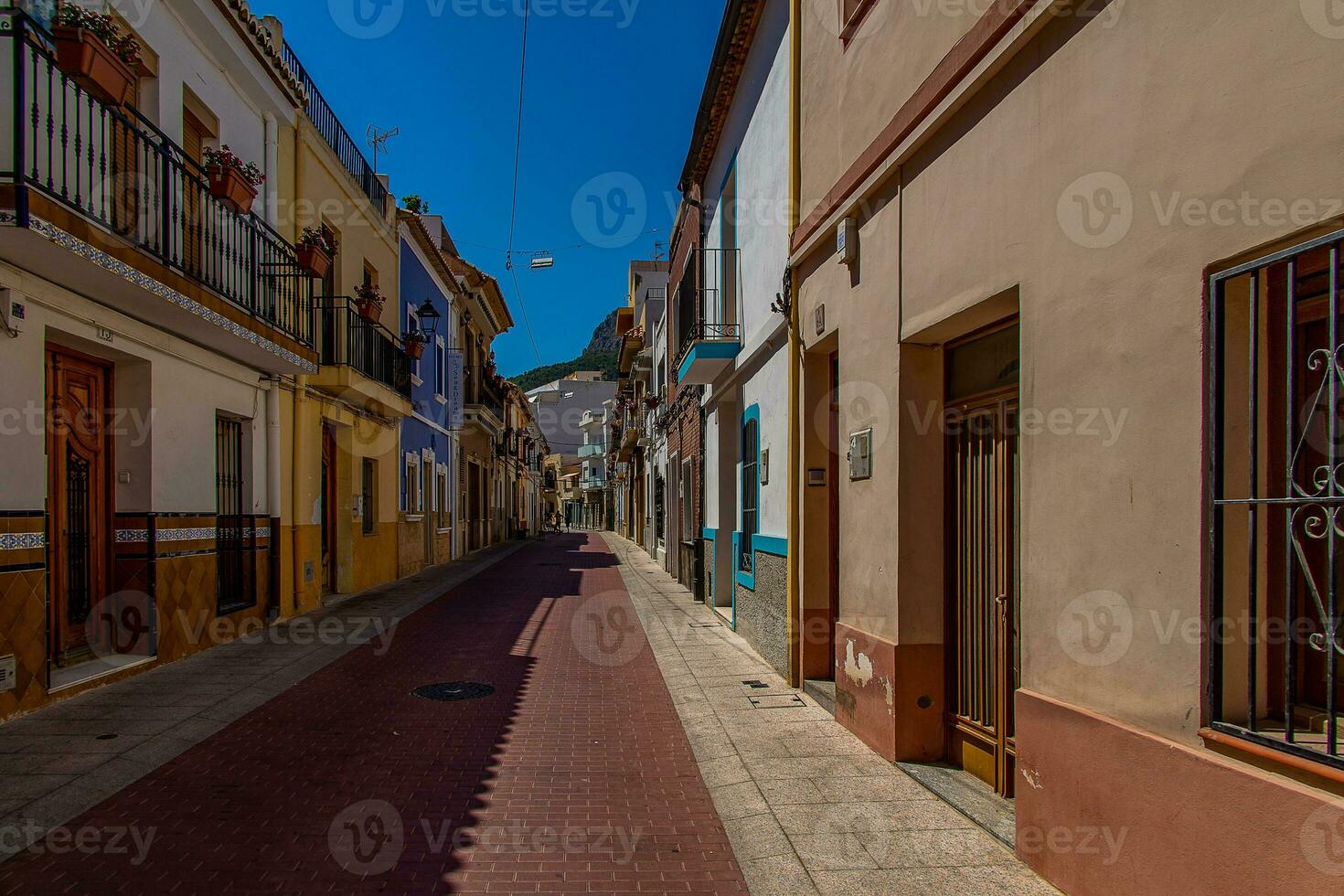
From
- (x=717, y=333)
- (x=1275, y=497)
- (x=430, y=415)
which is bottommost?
(x=1275, y=497)

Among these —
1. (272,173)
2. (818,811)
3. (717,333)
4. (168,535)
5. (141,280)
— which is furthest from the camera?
(717,333)

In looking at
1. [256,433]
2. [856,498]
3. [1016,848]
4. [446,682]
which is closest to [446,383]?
[256,433]

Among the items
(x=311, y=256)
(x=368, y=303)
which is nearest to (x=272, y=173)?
(x=311, y=256)

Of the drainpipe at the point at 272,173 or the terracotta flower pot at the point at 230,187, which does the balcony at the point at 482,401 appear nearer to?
the drainpipe at the point at 272,173

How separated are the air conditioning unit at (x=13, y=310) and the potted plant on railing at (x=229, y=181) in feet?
8.25

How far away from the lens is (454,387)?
847 inches

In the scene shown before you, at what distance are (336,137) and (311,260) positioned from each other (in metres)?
3.89

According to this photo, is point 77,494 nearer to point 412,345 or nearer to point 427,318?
point 412,345

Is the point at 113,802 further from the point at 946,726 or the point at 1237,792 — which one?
the point at 1237,792

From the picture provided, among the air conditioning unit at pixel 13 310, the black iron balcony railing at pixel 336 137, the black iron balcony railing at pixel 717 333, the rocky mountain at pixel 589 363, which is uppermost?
the rocky mountain at pixel 589 363

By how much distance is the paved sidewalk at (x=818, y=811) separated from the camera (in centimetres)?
357

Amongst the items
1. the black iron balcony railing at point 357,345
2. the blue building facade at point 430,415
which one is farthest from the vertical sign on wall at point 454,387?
the black iron balcony railing at point 357,345

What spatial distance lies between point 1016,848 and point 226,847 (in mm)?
3604

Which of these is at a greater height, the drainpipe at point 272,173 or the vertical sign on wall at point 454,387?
the drainpipe at point 272,173
